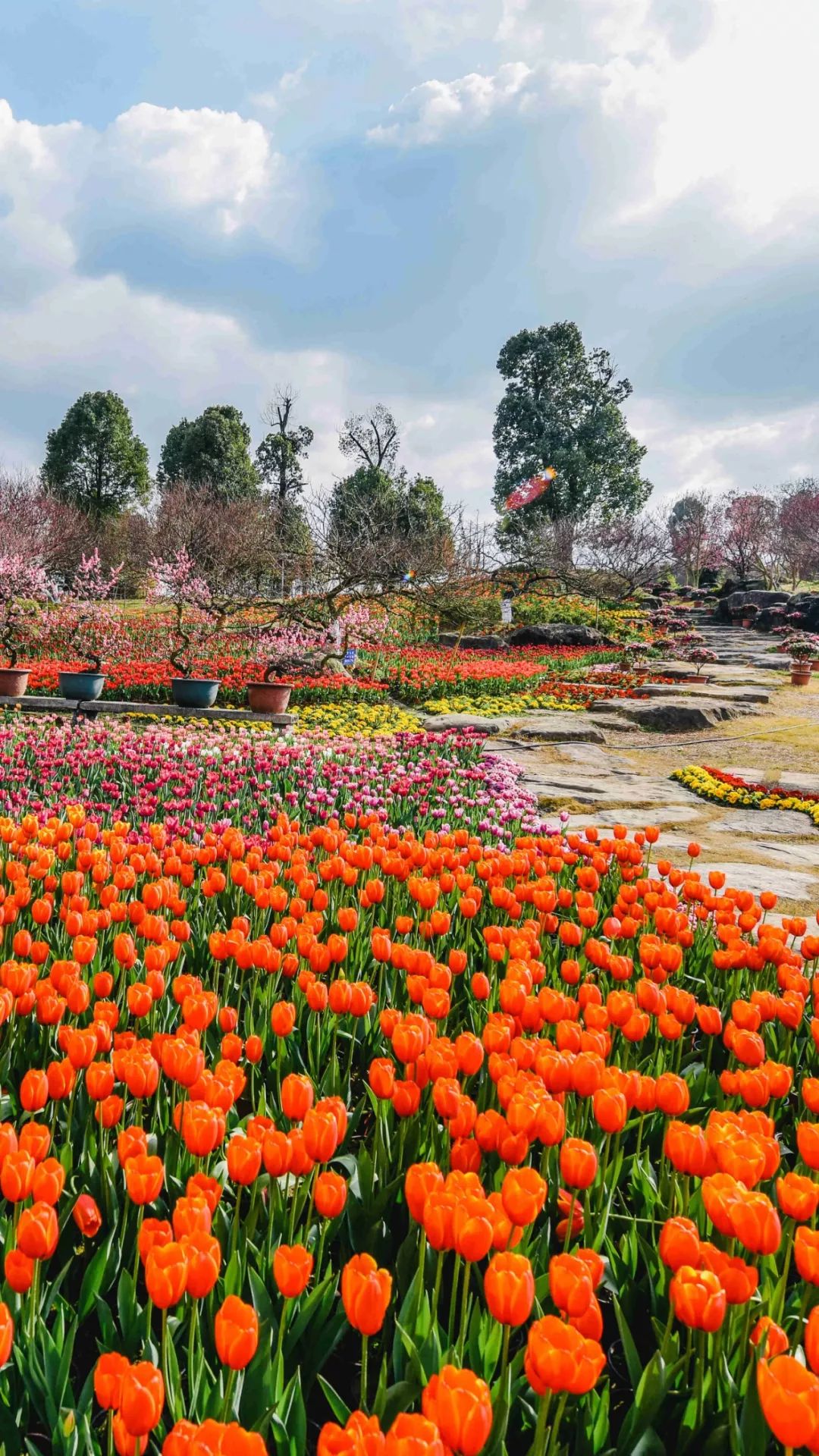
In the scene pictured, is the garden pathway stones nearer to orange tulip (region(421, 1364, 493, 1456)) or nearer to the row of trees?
orange tulip (region(421, 1364, 493, 1456))

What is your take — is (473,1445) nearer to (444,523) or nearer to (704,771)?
(704,771)

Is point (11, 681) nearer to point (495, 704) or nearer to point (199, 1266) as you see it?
point (495, 704)

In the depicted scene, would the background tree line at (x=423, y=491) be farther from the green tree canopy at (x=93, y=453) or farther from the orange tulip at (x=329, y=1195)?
the orange tulip at (x=329, y=1195)

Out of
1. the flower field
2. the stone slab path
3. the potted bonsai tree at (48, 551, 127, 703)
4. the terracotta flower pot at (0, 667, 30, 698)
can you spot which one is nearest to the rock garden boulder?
the stone slab path

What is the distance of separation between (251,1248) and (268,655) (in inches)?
534

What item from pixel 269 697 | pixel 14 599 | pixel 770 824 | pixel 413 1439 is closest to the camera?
pixel 413 1439

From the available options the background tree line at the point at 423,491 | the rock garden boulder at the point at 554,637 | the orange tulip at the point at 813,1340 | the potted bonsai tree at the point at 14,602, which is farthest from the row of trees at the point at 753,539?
the orange tulip at the point at 813,1340

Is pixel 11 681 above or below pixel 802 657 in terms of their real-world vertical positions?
below

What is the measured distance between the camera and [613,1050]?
1990mm

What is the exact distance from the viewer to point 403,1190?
1.41m

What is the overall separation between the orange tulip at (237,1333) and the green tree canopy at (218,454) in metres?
39.0

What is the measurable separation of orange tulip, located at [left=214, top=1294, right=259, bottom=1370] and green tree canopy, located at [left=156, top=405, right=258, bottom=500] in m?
39.0

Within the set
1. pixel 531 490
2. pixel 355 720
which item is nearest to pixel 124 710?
pixel 355 720

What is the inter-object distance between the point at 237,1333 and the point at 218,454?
41068 mm
